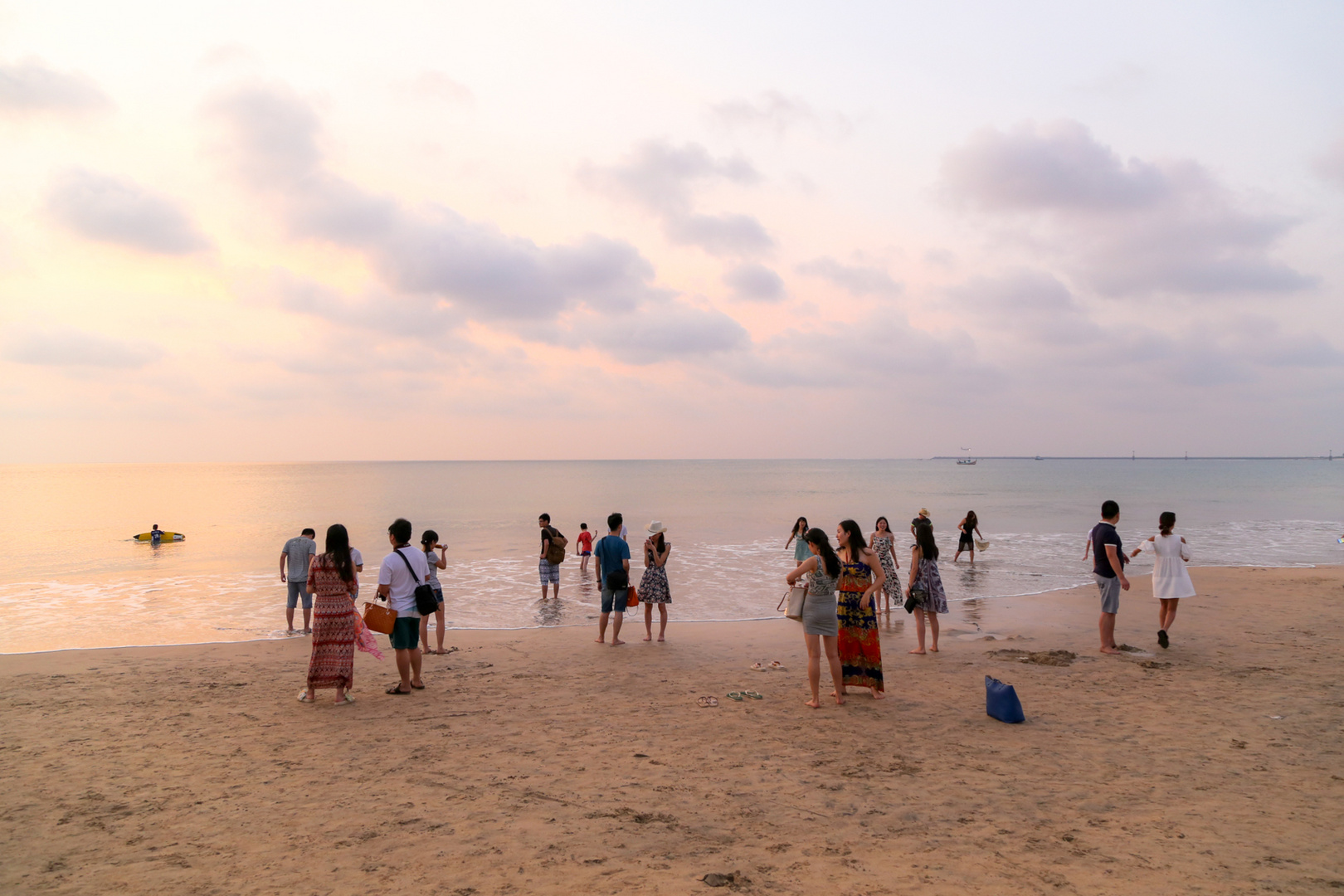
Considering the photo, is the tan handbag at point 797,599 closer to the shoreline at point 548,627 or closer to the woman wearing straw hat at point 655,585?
the woman wearing straw hat at point 655,585

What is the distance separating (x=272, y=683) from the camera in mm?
9188

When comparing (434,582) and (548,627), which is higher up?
(434,582)

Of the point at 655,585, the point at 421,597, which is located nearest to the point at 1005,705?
the point at 655,585

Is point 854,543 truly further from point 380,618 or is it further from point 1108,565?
point 380,618

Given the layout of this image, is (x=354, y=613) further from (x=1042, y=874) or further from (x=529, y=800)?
(x=1042, y=874)

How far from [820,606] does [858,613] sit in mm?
777

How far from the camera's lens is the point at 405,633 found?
8531 millimetres

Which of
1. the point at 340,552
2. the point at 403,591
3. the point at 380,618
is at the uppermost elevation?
the point at 340,552

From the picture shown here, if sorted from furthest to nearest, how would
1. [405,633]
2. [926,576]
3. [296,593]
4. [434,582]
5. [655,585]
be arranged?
[296,593] → [655,585] → [434,582] → [926,576] → [405,633]

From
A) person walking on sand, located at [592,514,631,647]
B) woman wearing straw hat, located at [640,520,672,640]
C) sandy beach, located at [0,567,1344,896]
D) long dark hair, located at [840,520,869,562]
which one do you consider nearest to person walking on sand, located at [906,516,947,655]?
sandy beach, located at [0,567,1344,896]

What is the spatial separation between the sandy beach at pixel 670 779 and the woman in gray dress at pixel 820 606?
47 cm

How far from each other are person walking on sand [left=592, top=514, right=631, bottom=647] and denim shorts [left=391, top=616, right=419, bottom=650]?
3.15 m

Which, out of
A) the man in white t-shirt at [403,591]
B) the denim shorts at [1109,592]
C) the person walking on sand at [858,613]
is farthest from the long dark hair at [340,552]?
the denim shorts at [1109,592]

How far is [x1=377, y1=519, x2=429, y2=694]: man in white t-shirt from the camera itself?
829 cm
